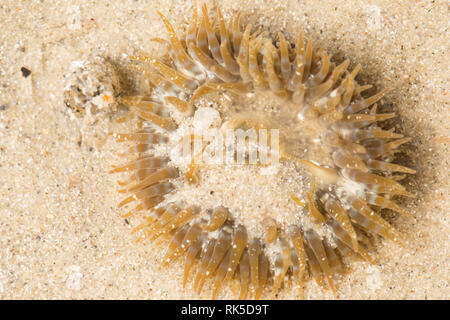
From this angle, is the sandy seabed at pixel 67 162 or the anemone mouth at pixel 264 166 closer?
the anemone mouth at pixel 264 166

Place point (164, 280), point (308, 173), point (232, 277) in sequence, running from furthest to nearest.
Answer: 1. point (164, 280)
2. point (232, 277)
3. point (308, 173)

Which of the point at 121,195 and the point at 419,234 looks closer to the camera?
the point at 419,234

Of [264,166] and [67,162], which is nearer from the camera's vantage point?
[264,166]

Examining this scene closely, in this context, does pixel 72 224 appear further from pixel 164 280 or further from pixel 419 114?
pixel 419 114

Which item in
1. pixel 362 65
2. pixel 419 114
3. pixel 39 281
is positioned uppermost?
pixel 362 65

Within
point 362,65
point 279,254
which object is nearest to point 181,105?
point 279,254

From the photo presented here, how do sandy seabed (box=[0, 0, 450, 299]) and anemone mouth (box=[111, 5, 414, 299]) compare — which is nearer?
anemone mouth (box=[111, 5, 414, 299])

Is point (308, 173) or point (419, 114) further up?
point (419, 114)

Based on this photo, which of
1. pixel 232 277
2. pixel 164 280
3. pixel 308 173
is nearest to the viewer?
pixel 308 173
